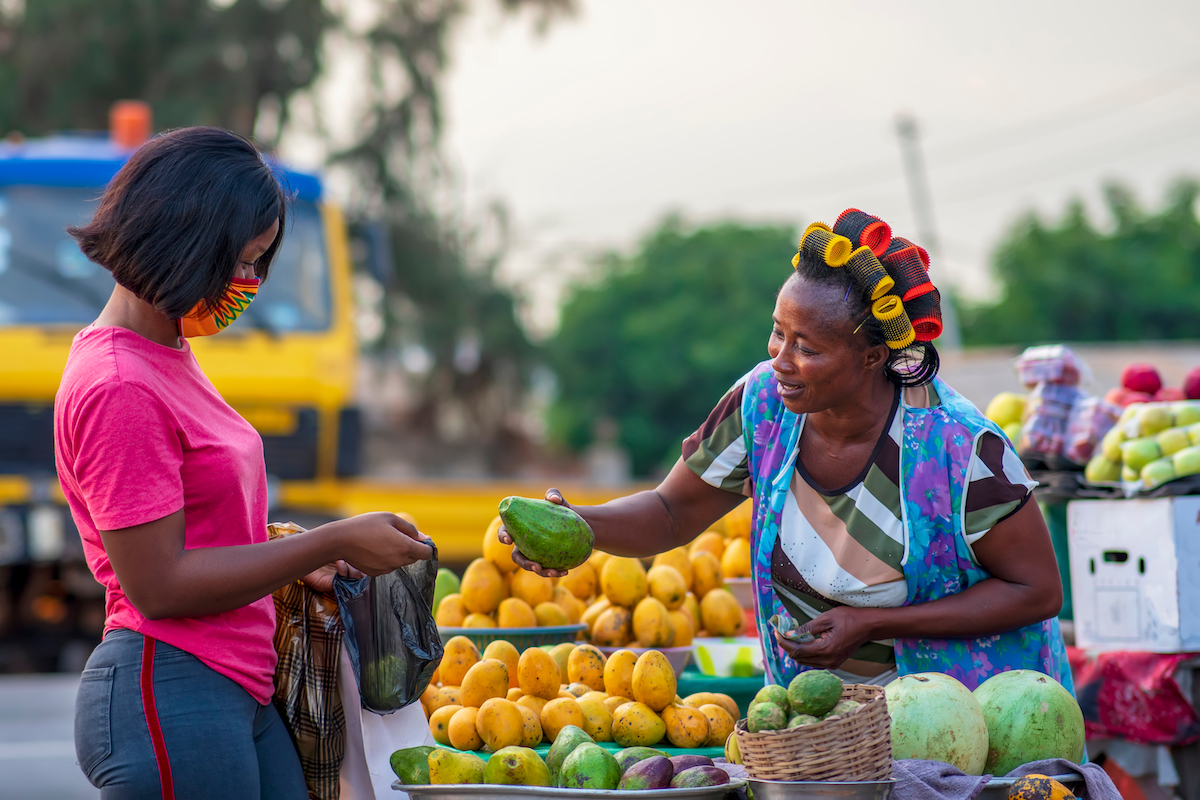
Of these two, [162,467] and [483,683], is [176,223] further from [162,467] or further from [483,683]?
[483,683]

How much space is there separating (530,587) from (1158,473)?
190cm

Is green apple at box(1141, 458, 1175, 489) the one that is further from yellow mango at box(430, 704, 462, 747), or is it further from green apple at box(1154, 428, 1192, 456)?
yellow mango at box(430, 704, 462, 747)

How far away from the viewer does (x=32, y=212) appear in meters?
7.45

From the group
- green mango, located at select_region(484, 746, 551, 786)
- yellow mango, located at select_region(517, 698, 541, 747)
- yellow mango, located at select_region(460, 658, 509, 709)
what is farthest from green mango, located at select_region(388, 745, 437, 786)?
yellow mango, located at select_region(460, 658, 509, 709)

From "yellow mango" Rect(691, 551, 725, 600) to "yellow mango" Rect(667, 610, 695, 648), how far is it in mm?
348

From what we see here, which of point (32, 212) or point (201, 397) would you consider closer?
point (201, 397)

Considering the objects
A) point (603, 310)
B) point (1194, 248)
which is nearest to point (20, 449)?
point (603, 310)

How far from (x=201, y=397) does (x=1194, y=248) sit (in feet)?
102

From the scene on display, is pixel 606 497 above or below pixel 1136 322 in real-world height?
below

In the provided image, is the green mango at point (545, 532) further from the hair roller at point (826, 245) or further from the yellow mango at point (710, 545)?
the yellow mango at point (710, 545)

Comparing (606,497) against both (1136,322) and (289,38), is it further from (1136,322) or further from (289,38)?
(1136,322)

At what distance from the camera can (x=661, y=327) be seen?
105 ft

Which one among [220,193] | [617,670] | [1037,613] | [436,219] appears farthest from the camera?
[436,219]

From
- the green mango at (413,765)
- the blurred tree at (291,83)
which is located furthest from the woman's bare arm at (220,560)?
the blurred tree at (291,83)
